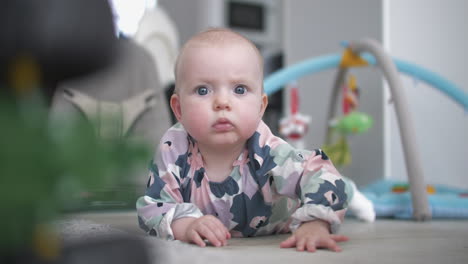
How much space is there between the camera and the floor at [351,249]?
650 mm

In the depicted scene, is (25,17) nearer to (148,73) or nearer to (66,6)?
(66,6)

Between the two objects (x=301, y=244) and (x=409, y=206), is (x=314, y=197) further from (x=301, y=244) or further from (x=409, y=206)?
(x=409, y=206)

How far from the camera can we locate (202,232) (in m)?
0.84

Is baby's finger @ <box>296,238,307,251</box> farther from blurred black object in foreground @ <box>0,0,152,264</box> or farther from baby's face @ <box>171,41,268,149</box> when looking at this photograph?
blurred black object in foreground @ <box>0,0,152,264</box>

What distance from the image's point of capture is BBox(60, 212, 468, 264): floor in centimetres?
65

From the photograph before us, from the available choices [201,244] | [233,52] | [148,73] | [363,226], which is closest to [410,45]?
[148,73]

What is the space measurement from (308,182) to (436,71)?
1702mm

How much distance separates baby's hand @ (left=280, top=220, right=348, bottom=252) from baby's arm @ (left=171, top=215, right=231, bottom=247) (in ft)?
0.35

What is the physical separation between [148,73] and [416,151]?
1263 millimetres

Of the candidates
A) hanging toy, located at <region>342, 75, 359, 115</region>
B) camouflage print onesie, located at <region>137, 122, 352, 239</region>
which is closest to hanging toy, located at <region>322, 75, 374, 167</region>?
hanging toy, located at <region>342, 75, 359, 115</region>

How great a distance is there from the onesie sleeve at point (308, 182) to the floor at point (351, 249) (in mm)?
66

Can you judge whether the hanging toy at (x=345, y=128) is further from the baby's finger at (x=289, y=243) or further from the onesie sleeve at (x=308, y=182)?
the baby's finger at (x=289, y=243)

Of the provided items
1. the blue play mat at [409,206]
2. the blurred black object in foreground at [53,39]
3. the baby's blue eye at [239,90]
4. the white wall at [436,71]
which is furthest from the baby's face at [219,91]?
the white wall at [436,71]

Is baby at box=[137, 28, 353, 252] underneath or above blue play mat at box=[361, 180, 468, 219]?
above
